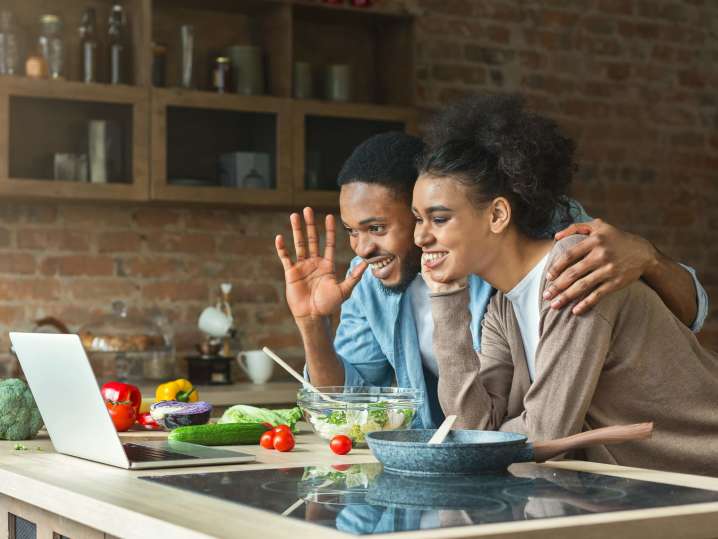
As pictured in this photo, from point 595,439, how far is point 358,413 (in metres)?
0.54

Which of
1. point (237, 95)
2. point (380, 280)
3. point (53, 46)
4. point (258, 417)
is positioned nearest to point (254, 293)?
point (237, 95)

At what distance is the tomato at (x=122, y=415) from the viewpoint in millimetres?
2467

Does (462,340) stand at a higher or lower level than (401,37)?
lower

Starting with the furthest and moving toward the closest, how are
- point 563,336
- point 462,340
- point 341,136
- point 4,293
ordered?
point 341,136, point 4,293, point 462,340, point 563,336

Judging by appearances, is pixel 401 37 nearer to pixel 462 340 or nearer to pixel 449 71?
pixel 449 71

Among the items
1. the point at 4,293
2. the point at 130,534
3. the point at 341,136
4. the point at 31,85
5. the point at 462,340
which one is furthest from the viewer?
the point at 341,136

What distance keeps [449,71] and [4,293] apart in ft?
7.18

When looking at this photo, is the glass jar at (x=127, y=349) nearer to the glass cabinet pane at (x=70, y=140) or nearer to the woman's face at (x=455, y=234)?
the glass cabinet pane at (x=70, y=140)

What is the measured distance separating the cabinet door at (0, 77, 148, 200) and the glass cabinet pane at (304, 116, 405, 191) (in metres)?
0.70

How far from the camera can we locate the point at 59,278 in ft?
15.0

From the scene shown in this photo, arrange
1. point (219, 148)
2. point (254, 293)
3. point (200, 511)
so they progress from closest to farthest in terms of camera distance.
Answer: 1. point (200, 511)
2. point (219, 148)
3. point (254, 293)

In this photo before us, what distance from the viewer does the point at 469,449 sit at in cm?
166

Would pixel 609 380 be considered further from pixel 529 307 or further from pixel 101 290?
pixel 101 290

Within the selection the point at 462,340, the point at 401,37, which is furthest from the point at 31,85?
the point at 462,340
